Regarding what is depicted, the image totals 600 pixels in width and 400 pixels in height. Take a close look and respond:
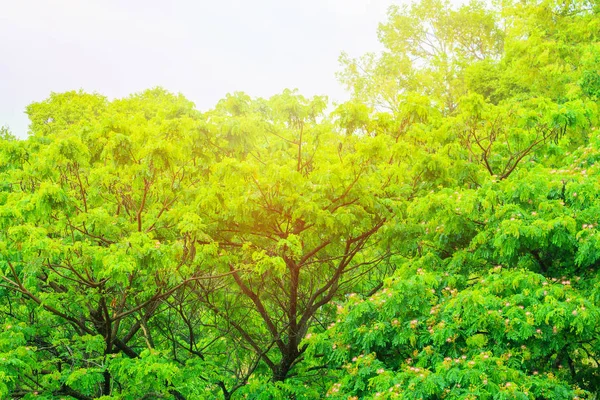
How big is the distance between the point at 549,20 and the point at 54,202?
14.0 meters

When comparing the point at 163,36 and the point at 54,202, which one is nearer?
the point at 54,202

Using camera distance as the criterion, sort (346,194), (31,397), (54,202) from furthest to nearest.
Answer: (346,194) → (31,397) → (54,202)

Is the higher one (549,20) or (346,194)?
(549,20)

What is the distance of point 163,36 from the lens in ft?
187

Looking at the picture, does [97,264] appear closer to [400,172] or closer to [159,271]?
[159,271]

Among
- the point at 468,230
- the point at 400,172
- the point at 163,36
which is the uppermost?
the point at 163,36

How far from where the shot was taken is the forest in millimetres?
6234

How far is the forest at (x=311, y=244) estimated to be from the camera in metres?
6.23

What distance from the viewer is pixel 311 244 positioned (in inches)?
369

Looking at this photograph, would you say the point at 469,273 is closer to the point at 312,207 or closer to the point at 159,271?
the point at 312,207

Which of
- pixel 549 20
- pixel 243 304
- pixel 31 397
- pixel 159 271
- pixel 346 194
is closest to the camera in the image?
pixel 31 397

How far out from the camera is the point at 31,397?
7.30 meters

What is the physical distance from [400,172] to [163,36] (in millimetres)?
52994

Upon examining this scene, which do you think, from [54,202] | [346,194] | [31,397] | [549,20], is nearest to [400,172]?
[346,194]
